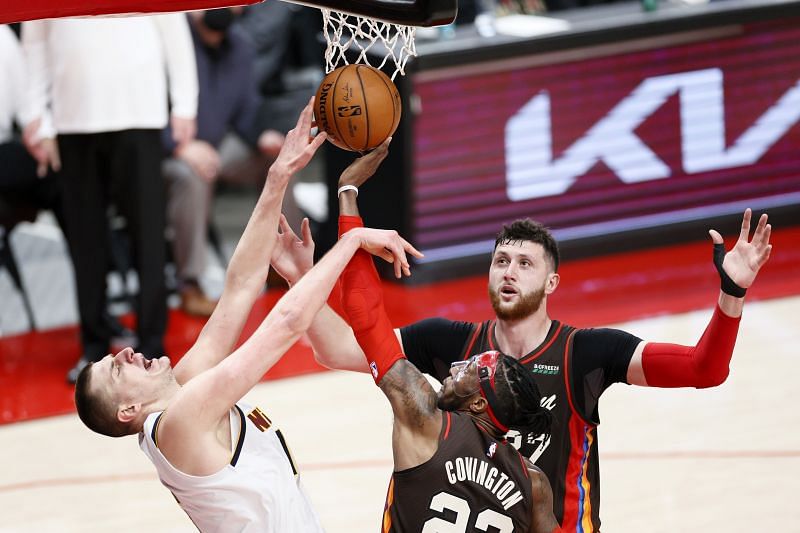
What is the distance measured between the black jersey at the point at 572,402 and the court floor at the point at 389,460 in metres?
1.62

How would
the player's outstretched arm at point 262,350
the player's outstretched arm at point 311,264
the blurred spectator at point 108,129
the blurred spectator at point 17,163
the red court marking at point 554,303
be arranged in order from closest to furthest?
the player's outstretched arm at point 262,350 < the player's outstretched arm at point 311,264 < the blurred spectator at point 108,129 < the red court marking at point 554,303 < the blurred spectator at point 17,163

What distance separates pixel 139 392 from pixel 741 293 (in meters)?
2.02

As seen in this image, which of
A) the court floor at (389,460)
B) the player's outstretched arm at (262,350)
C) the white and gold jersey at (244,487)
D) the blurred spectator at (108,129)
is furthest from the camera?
the blurred spectator at (108,129)

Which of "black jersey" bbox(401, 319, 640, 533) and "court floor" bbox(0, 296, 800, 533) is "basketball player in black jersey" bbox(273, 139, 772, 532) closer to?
"black jersey" bbox(401, 319, 640, 533)

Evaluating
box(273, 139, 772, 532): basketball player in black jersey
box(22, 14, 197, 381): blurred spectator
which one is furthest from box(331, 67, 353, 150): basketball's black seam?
box(22, 14, 197, 381): blurred spectator

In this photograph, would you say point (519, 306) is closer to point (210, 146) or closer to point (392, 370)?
point (392, 370)

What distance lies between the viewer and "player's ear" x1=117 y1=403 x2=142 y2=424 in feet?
14.5

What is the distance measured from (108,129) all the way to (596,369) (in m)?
4.23

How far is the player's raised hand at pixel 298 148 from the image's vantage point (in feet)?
14.8

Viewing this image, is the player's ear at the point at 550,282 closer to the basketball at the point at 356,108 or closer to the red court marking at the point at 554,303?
the basketball at the point at 356,108

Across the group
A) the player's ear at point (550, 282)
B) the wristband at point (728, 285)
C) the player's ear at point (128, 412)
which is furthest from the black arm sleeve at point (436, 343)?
the player's ear at point (128, 412)

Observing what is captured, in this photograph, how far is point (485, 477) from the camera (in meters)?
4.48

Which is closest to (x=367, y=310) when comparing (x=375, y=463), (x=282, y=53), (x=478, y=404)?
(x=478, y=404)

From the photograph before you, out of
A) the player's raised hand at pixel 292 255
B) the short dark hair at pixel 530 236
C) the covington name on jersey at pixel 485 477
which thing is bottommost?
the covington name on jersey at pixel 485 477
